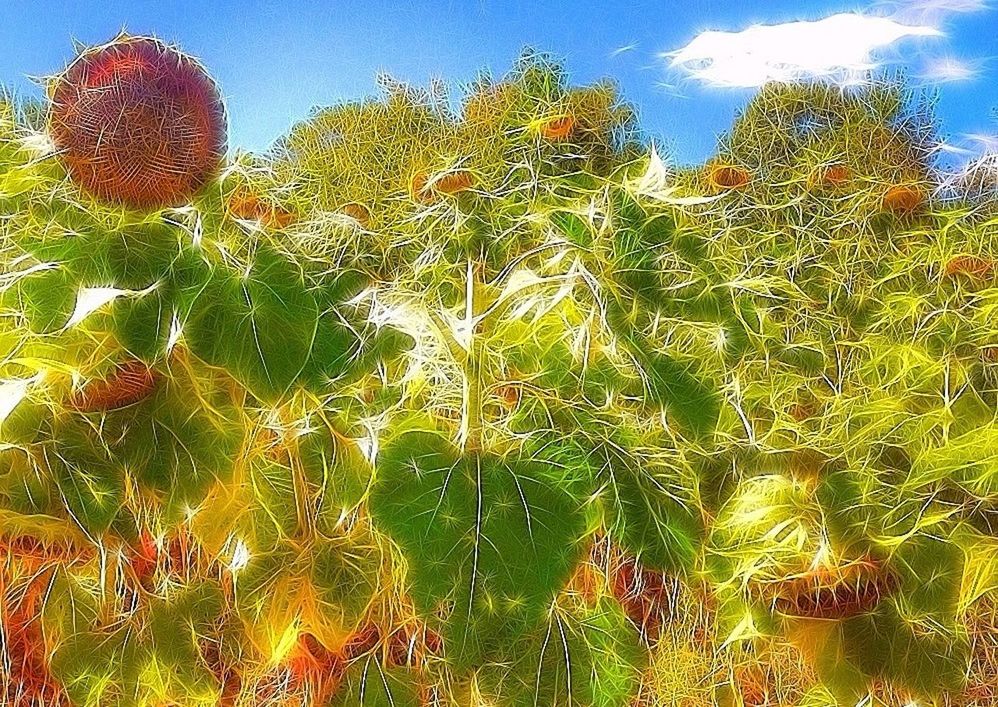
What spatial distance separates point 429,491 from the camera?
0.25 meters

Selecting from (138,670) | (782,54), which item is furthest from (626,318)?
(782,54)

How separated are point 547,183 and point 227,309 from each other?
7.7 inches

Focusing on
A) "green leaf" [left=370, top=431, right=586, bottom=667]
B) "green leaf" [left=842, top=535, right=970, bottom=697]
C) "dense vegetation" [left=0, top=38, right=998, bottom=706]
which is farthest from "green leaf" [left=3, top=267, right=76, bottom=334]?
"green leaf" [left=842, top=535, right=970, bottom=697]

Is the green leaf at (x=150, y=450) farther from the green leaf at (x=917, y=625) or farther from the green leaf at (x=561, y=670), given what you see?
the green leaf at (x=917, y=625)

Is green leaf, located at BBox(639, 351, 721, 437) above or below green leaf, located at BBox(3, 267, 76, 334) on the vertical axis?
below

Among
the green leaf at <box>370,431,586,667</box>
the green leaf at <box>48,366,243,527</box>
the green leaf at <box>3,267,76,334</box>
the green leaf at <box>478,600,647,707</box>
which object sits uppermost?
the green leaf at <box>3,267,76,334</box>

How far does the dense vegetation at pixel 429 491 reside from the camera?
0.83 ft

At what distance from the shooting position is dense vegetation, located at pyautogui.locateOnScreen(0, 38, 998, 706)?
25 centimetres

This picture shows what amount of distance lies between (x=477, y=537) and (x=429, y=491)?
20mm

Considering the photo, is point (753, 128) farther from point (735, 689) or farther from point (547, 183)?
point (735, 689)

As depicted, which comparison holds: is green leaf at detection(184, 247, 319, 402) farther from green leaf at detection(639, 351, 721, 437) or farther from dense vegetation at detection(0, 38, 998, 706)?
green leaf at detection(639, 351, 721, 437)

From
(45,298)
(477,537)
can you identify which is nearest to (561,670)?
(477,537)

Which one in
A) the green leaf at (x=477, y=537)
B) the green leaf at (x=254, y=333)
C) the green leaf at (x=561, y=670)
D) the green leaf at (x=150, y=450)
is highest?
the green leaf at (x=254, y=333)

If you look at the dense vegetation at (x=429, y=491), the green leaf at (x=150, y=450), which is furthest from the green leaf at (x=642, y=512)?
the green leaf at (x=150, y=450)
